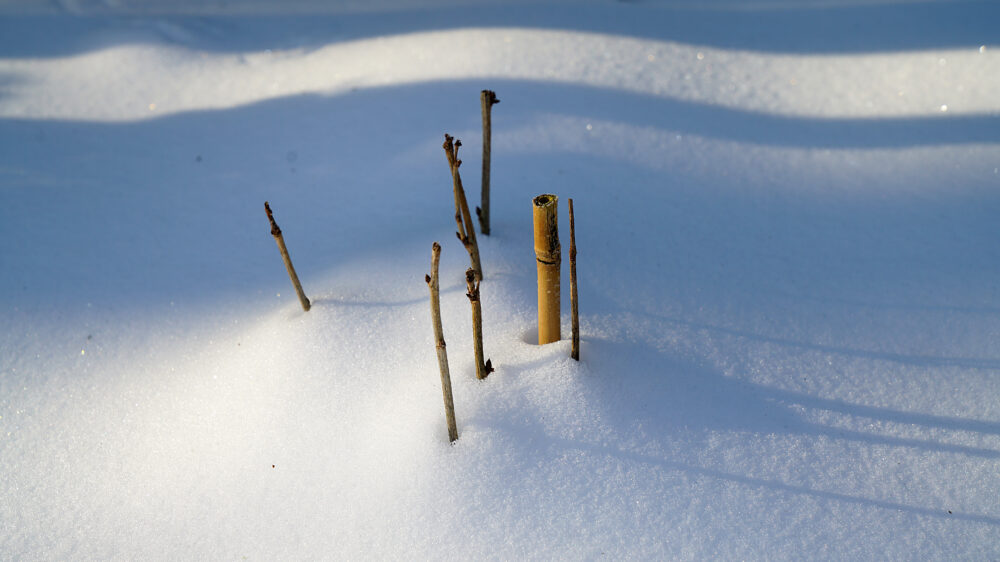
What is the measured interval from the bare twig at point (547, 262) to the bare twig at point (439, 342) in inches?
6.0

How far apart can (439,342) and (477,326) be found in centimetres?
9

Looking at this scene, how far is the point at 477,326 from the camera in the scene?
881mm

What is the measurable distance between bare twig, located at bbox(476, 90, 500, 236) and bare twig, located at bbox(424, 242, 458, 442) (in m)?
0.36

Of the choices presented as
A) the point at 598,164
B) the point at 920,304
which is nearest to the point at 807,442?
the point at 920,304

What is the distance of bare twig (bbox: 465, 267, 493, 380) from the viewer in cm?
81

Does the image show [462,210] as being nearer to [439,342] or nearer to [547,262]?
[547,262]

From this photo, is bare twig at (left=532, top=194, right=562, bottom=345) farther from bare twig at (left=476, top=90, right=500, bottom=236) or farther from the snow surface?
Result: bare twig at (left=476, top=90, right=500, bottom=236)

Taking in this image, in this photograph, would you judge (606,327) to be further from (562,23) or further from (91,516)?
(562,23)

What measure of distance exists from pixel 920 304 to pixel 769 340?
12.7 inches

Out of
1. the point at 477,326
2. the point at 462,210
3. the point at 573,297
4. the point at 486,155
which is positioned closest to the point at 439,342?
the point at 477,326

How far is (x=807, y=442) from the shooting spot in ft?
3.09

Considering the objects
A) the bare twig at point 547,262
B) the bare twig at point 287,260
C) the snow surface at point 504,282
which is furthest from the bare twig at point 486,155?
the bare twig at point 287,260

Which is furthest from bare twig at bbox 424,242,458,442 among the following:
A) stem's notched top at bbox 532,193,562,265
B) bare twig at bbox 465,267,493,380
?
stem's notched top at bbox 532,193,562,265

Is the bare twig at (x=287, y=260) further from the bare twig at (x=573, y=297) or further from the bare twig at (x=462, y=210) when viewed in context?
the bare twig at (x=573, y=297)
